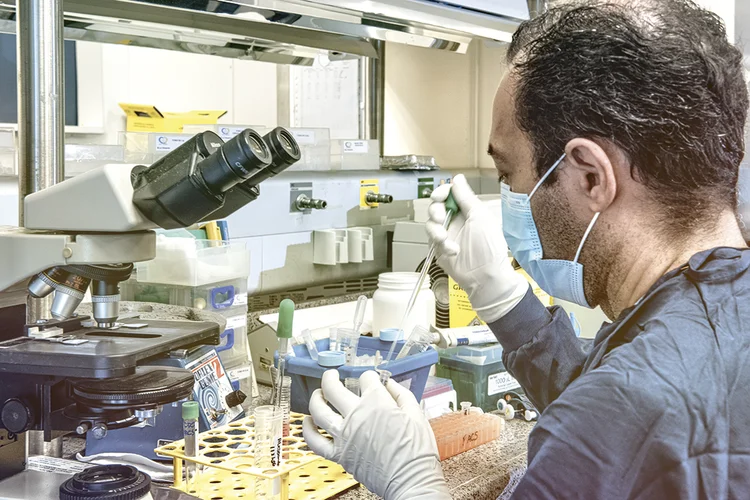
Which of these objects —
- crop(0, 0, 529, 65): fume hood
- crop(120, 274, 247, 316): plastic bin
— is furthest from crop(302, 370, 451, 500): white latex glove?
crop(0, 0, 529, 65): fume hood

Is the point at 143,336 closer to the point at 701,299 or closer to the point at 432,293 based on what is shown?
the point at 701,299

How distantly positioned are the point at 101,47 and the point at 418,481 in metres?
2.77

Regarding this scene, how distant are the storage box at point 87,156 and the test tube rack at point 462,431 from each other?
129 cm

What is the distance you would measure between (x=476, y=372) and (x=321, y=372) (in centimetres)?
49

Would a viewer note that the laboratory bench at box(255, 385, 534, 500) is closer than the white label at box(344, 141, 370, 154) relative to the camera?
Yes

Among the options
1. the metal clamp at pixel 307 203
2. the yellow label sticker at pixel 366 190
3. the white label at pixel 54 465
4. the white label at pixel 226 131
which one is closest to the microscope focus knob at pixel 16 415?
the white label at pixel 54 465

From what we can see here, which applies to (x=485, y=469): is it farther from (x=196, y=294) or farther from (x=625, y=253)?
(x=196, y=294)

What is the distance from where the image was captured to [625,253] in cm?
119

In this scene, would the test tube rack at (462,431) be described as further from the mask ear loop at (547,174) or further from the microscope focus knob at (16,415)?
the microscope focus knob at (16,415)

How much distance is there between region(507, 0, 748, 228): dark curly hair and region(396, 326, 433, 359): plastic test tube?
668 millimetres

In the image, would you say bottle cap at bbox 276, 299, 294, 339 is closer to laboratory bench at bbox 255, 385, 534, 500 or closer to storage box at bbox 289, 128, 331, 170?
laboratory bench at bbox 255, 385, 534, 500

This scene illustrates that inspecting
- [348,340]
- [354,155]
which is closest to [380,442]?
[348,340]

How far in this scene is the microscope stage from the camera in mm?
1070

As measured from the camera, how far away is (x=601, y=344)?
118cm
